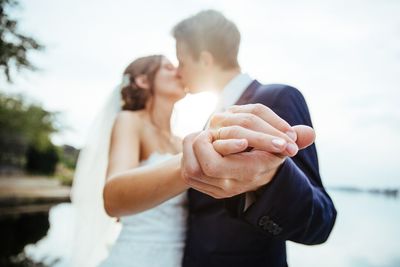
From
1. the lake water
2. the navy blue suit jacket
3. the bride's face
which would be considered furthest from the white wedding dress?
the lake water

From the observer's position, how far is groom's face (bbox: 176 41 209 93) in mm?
2391

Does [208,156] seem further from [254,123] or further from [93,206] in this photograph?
[93,206]

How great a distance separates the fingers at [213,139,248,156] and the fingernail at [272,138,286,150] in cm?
6

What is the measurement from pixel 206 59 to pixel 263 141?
5.39ft

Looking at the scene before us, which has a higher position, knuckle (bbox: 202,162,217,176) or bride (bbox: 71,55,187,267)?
knuckle (bbox: 202,162,217,176)

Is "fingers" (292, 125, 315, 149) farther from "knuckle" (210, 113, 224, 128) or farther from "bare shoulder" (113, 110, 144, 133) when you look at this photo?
"bare shoulder" (113, 110, 144, 133)

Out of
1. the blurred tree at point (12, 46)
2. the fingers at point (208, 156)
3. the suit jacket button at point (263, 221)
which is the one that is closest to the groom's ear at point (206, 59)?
the suit jacket button at point (263, 221)

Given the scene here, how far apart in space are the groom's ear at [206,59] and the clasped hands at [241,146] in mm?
1468

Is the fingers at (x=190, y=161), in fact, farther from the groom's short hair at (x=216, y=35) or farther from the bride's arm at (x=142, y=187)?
the groom's short hair at (x=216, y=35)

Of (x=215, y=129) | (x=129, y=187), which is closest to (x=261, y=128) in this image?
(x=215, y=129)

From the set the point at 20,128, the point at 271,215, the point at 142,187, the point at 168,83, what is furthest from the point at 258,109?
the point at 20,128

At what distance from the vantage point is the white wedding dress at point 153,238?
7.82 ft

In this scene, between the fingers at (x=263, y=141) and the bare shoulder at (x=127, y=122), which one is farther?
the bare shoulder at (x=127, y=122)

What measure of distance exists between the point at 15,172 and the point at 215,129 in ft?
113
